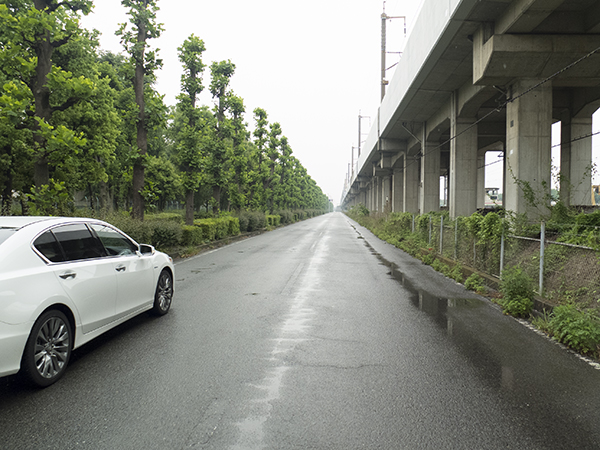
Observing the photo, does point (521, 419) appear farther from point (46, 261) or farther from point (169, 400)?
point (46, 261)

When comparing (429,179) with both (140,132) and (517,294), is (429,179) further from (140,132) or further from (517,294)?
(517,294)

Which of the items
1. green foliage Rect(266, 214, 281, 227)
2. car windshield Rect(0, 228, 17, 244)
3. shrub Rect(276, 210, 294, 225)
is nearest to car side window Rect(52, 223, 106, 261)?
car windshield Rect(0, 228, 17, 244)

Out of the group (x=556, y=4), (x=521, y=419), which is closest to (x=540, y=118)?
(x=556, y=4)

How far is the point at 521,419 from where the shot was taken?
3318mm

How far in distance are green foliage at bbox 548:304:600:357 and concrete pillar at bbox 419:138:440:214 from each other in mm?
19046

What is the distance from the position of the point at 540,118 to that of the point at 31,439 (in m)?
13.4

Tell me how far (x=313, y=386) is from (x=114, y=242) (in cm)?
346

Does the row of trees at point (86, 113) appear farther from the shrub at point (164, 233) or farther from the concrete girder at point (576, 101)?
the concrete girder at point (576, 101)

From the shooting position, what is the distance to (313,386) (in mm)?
3924

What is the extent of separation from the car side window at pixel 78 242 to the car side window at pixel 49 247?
0.08 meters

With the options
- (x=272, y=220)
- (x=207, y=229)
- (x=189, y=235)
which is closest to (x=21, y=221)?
(x=189, y=235)

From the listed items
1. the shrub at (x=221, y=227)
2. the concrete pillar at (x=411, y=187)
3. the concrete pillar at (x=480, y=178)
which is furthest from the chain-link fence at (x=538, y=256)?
the concrete pillar at (x=480, y=178)

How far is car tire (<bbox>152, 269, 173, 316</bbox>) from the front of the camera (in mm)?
6439

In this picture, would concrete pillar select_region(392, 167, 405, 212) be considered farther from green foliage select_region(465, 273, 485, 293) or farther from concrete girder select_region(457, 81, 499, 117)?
green foliage select_region(465, 273, 485, 293)
